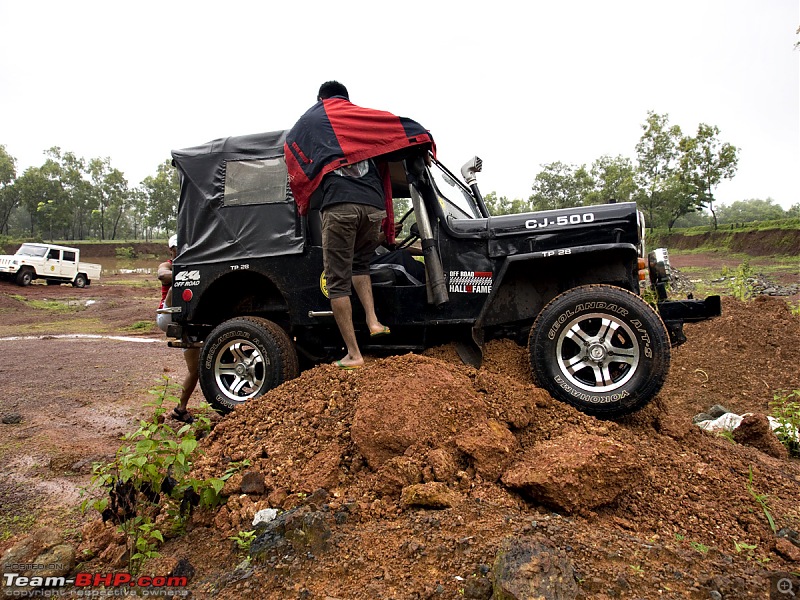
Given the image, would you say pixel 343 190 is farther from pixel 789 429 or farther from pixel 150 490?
pixel 789 429

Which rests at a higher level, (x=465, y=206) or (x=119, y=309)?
(x=465, y=206)

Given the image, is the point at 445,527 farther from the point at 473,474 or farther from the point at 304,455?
the point at 304,455

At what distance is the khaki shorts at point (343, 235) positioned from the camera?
3676mm

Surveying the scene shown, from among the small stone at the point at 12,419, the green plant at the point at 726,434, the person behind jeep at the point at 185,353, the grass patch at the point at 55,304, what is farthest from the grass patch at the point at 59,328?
the green plant at the point at 726,434

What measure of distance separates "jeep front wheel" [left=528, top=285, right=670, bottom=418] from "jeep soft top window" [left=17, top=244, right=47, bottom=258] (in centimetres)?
2838

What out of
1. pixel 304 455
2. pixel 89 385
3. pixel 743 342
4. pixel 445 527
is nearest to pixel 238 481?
pixel 304 455

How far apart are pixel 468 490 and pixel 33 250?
95.3ft

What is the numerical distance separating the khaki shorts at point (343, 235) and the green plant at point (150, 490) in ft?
4.51

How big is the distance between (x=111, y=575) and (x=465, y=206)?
3942 millimetres

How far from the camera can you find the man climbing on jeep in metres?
3.67

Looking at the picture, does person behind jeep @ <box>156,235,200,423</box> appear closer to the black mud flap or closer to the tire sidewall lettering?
the tire sidewall lettering

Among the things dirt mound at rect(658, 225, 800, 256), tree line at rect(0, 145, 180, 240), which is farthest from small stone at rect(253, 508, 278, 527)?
tree line at rect(0, 145, 180, 240)

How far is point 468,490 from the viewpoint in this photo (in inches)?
105

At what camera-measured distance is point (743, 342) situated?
6.61 metres
